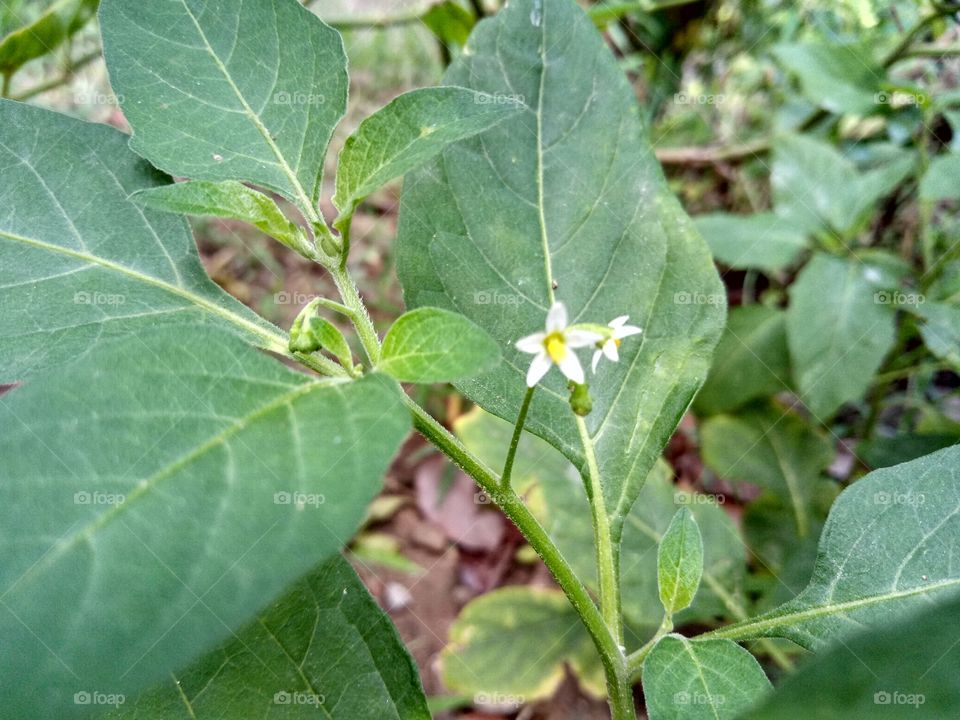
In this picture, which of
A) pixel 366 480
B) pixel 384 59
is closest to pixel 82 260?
pixel 366 480

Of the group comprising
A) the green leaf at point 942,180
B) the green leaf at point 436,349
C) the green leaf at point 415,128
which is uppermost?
the green leaf at point 415,128

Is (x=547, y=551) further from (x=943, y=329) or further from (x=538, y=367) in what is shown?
(x=943, y=329)

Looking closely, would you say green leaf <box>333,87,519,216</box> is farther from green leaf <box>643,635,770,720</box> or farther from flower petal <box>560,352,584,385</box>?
green leaf <box>643,635,770,720</box>

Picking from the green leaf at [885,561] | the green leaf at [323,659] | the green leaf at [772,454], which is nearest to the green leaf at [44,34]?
the green leaf at [323,659]

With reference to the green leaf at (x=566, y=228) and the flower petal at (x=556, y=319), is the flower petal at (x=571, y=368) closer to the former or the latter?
the flower petal at (x=556, y=319)

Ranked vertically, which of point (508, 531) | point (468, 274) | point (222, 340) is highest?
point (222, 340)

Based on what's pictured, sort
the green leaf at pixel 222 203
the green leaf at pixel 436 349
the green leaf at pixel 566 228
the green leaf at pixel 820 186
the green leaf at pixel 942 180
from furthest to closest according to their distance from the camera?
the green leaf at pixel 820 186
the green leaf at pixel 942 180
the green leaf at pixel 566 228
the green leaf at pixel 222 203
the green leaf at pixel 436 349

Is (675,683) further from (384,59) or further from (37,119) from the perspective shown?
(384,59)

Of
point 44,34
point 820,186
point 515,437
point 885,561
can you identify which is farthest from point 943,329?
point 44,34
